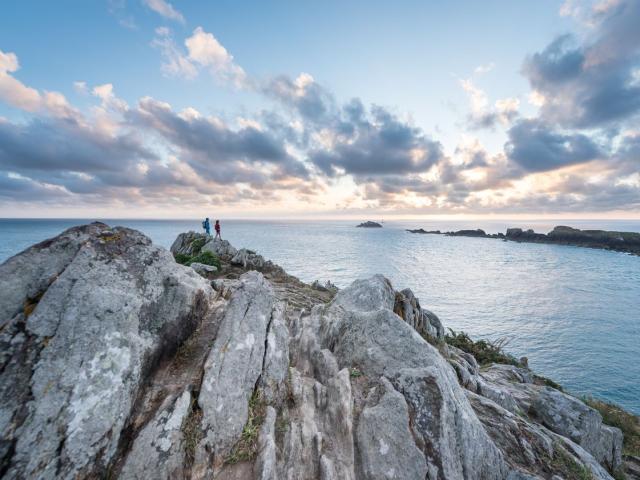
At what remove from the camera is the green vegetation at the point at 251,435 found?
259 inches

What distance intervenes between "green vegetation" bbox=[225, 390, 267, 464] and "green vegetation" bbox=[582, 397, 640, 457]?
23278 millimetres

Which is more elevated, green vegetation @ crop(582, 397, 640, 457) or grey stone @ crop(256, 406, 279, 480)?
grey stone @ crop(256, 406, 279, 480)

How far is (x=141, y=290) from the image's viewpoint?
320 inches

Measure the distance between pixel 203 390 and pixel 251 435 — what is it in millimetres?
1660

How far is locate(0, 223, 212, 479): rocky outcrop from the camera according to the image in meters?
5.53

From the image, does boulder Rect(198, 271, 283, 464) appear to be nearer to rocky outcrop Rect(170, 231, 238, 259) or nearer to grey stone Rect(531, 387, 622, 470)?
grey stone Rect(531, 387, 622, 470)

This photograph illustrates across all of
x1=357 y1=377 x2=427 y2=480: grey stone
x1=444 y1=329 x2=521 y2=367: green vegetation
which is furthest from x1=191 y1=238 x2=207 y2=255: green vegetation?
x1=357 y1=377 x2=427 y2=480: grey stone

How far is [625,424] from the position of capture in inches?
796

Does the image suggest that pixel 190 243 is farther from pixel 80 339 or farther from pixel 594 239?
pixel 594 239

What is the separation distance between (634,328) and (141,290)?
65086mm

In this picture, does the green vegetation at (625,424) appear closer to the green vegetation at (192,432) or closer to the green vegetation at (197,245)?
the green vegetation at (192,432)

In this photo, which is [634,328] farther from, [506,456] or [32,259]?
[32,259]

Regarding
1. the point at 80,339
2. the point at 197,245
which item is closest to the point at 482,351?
the point at 80,339

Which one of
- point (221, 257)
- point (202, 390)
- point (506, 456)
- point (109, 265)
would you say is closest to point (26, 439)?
point (202, 390)
